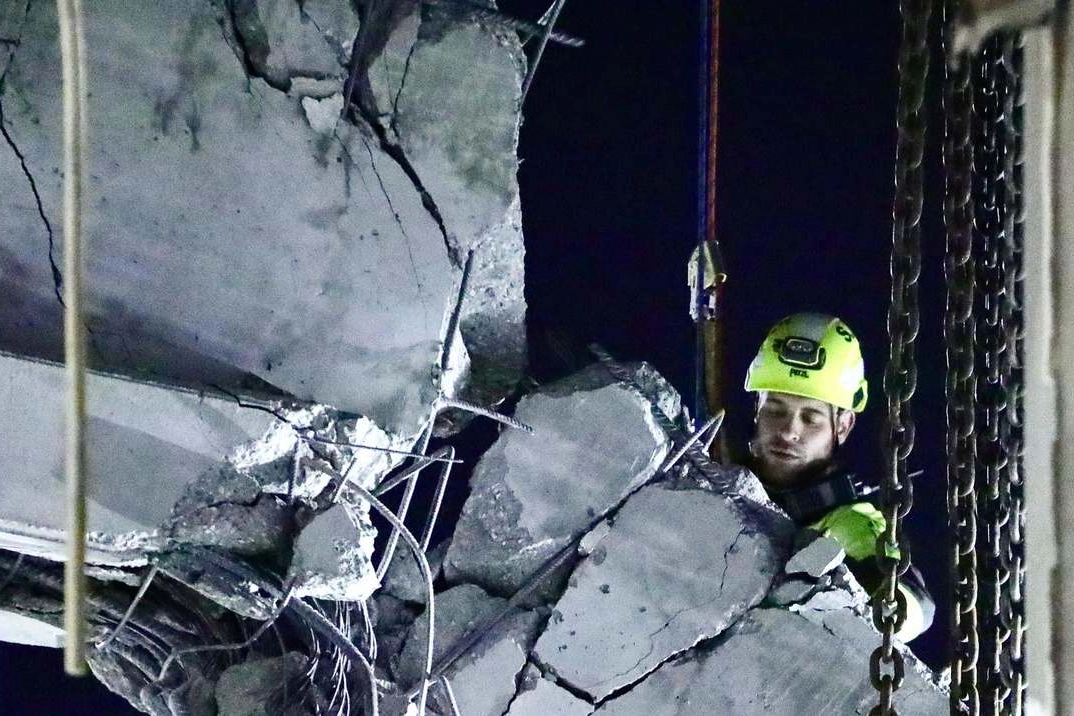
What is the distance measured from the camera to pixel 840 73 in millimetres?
5168

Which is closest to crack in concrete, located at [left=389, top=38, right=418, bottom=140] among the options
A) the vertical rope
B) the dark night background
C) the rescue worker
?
the vertical rope

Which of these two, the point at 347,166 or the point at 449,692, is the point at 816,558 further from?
the point at 347,166

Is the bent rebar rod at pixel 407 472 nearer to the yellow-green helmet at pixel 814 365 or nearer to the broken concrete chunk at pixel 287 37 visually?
the broken concrete chunk at pixel 287 37

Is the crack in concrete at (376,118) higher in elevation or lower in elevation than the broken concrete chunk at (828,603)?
higher

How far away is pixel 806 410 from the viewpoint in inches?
150

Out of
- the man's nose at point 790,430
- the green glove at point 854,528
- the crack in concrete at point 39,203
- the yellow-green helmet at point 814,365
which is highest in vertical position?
the crack in concrete at point 39,203

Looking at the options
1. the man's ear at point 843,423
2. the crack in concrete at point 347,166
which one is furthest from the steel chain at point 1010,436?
the man's ear at point 843,423

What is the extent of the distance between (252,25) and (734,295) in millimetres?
3297

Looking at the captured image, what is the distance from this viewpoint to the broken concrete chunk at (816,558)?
268 centimetres

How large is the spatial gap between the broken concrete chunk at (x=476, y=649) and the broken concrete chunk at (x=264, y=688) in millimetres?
296

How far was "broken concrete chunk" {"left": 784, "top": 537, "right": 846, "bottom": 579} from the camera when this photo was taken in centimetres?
268

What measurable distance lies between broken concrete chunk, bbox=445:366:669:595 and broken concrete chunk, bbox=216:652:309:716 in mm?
557

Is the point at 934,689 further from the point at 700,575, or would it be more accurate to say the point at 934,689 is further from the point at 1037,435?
the point at 1037,435

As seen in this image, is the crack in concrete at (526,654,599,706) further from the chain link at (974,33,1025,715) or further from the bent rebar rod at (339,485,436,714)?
the chain link at (974,33,1025,715)
